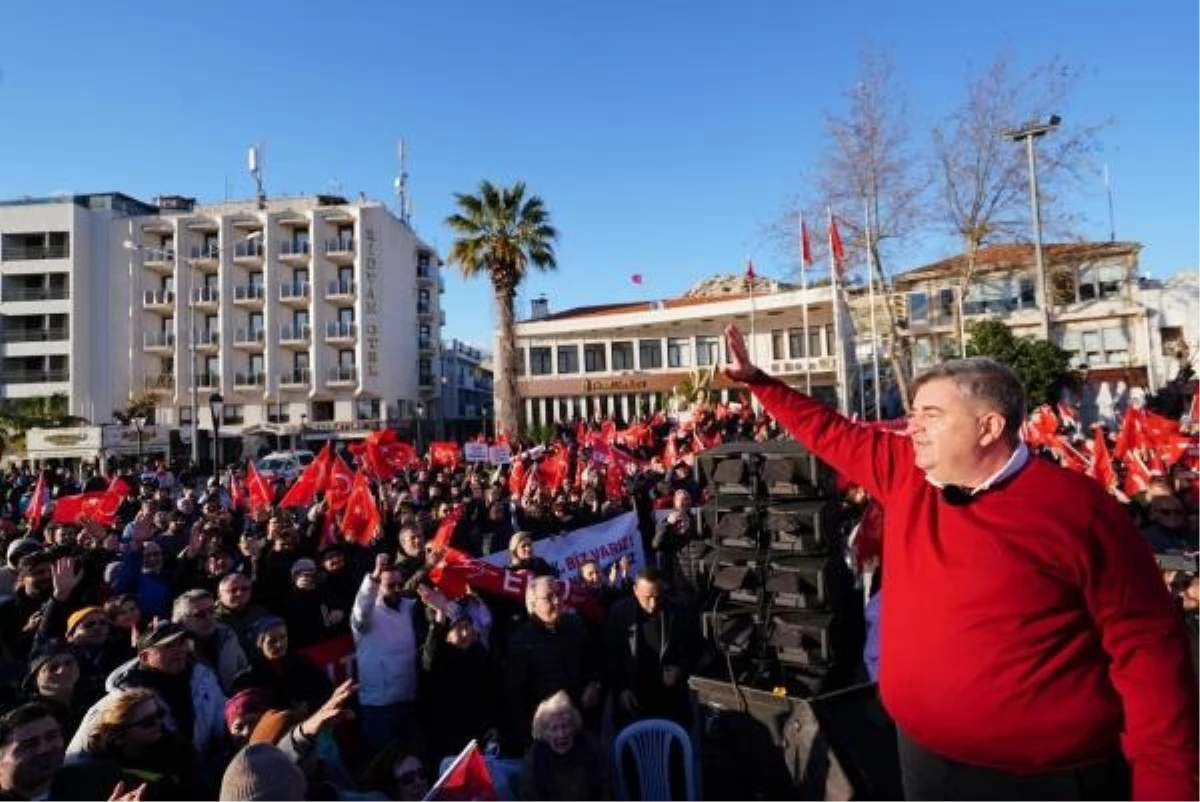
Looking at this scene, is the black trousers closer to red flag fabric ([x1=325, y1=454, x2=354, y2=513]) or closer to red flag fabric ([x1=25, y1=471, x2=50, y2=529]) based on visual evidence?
red flag fabric ([x1=325, y1=454, x2=354, y2=513])

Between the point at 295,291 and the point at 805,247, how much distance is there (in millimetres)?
33464

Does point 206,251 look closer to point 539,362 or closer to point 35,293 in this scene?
point 35,293

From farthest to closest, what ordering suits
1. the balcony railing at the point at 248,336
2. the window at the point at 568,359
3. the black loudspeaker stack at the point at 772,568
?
the balcony railing at the point at 248,336, the window at the point at 568,359, the black loudspeaker stack at the point at 772,568

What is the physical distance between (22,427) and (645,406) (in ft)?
102

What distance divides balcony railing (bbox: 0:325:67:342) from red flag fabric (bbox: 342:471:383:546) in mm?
48191

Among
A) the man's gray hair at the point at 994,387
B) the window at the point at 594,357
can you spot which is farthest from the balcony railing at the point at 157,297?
the man's gray hair at the point at 994,387

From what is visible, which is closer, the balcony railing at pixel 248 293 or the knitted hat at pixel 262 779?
the knitted hat at pixel 262 779

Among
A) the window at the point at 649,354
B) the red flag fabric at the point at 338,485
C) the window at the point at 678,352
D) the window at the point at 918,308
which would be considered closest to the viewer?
the red flag fabric at the point at 338,485

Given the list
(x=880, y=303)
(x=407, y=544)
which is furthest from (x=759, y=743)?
(x=880, y=303)

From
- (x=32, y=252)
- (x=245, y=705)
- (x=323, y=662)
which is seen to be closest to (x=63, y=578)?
(x=323, y=662)

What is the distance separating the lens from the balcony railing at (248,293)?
49.5 metres

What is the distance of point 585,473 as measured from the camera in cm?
1350

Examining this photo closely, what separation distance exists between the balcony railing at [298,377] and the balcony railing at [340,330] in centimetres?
238

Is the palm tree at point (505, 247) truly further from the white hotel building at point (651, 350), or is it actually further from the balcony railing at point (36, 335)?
the balcony railing at point (36, 335)
